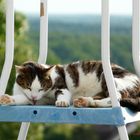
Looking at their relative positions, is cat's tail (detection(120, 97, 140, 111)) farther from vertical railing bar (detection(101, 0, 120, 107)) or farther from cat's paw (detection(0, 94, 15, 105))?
cat's paw (detection(0, 94, 15, 105))

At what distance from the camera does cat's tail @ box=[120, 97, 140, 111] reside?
2.57 meters

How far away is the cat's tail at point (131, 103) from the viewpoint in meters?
2.57

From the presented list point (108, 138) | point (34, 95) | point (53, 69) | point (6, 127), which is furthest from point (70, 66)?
point (108, 138)

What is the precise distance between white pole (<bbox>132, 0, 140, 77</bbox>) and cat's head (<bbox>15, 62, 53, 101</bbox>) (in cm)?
38

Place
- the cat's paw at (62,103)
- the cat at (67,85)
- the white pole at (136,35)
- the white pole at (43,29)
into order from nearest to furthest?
1. the cat's paw at (62,103)
2. the cat at (67,85)
3. the white pole at (136,35)
4. the white pole at (43,29)

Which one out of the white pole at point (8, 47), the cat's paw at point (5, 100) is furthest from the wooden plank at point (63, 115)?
the white pole at point (8, 47)

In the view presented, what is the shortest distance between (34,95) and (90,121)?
15.9 inches

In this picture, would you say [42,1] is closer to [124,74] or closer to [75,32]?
[124,74]

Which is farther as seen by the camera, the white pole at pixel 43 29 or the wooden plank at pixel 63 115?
the white pole at pixel 43 29

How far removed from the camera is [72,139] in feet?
28.4

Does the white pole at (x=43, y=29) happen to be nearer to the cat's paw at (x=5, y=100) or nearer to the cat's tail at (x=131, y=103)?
the cat's paw at (x=5, y=100)

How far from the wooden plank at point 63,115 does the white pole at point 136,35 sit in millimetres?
426

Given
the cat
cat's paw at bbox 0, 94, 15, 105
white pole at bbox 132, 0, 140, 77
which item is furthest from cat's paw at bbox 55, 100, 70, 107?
white pole at bbox 132, 0, 140, 77

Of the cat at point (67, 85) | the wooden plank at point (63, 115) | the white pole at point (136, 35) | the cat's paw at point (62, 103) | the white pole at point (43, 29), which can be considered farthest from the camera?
the white pole at point (43, 29)
